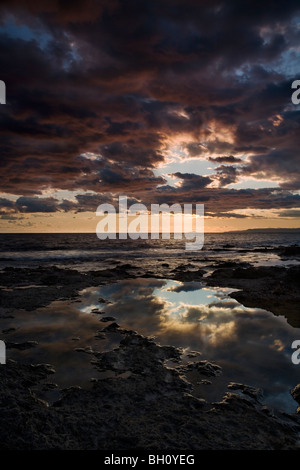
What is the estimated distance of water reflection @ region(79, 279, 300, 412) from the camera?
5.46 m

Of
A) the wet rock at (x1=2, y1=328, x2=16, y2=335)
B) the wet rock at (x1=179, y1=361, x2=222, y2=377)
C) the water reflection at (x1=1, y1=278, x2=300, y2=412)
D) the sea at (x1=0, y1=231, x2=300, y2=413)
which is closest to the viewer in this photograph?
the sea at (x1=0, y1=231, x2=300, y2=413)

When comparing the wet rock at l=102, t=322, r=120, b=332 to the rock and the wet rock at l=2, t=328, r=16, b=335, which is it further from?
the rock

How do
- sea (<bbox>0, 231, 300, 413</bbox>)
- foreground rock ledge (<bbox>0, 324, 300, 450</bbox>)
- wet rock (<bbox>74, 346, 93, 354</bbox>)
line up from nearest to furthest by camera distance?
foreground rock ledge (<bbox>0, 324, 300, 450</bbox>), sea (<bbox>0, 231, 300, 413</bbox>), wet rock (<bbox>74, 346, 93, 354</bbox>)

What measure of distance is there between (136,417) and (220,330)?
4.80m

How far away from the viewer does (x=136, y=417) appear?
13.8 ft

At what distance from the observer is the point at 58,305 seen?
1146cm

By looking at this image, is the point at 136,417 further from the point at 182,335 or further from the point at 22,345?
the point at 22,345

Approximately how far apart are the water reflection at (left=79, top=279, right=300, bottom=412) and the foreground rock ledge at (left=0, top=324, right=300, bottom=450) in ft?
1.65

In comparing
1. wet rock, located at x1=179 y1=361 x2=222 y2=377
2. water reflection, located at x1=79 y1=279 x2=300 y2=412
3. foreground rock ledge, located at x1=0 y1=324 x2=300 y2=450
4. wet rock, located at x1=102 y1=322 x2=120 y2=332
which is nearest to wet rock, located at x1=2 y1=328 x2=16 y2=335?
foreground rock ledge, located at x1=0 y1=324 x2=300 y2=450

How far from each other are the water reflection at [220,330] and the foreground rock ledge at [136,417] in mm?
504

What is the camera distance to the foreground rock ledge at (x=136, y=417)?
3643 mm

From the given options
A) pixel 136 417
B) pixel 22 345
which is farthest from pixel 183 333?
pixel 22 345
